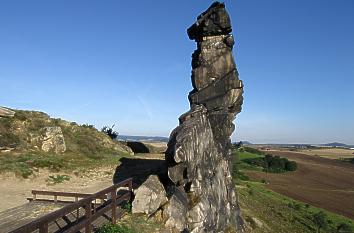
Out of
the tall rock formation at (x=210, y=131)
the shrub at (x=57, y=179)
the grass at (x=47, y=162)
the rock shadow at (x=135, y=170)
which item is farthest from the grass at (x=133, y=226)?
the grass at (x=47, y=162)

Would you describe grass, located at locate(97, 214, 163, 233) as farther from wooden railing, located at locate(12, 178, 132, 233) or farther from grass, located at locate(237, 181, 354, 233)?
grass, located at locate(237, 181, 354, 233)

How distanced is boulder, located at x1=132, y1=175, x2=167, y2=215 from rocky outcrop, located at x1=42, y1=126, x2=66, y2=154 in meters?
20.1

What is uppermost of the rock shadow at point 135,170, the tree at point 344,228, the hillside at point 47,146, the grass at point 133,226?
the hillside at point 47,146

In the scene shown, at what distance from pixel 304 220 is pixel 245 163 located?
3768 centimetres

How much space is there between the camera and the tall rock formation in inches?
619

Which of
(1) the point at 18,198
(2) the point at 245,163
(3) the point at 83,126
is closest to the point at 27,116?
(3) the point at 83,126

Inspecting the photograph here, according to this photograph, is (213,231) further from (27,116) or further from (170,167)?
(27,116)

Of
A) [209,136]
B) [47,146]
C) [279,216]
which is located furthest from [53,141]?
[279,216]

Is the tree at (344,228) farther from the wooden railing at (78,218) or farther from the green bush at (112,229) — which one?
the green bush at (112,229)

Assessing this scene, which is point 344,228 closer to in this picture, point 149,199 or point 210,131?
point 210,131

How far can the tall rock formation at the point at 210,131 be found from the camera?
1571 centimetres

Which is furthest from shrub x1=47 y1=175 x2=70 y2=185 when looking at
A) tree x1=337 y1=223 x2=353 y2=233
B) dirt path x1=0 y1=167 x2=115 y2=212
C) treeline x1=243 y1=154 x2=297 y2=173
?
treeline x1=243 y1=154 x2=297 y2=173

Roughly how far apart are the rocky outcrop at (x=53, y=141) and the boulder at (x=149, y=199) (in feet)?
66.1

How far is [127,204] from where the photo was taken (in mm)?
14742
